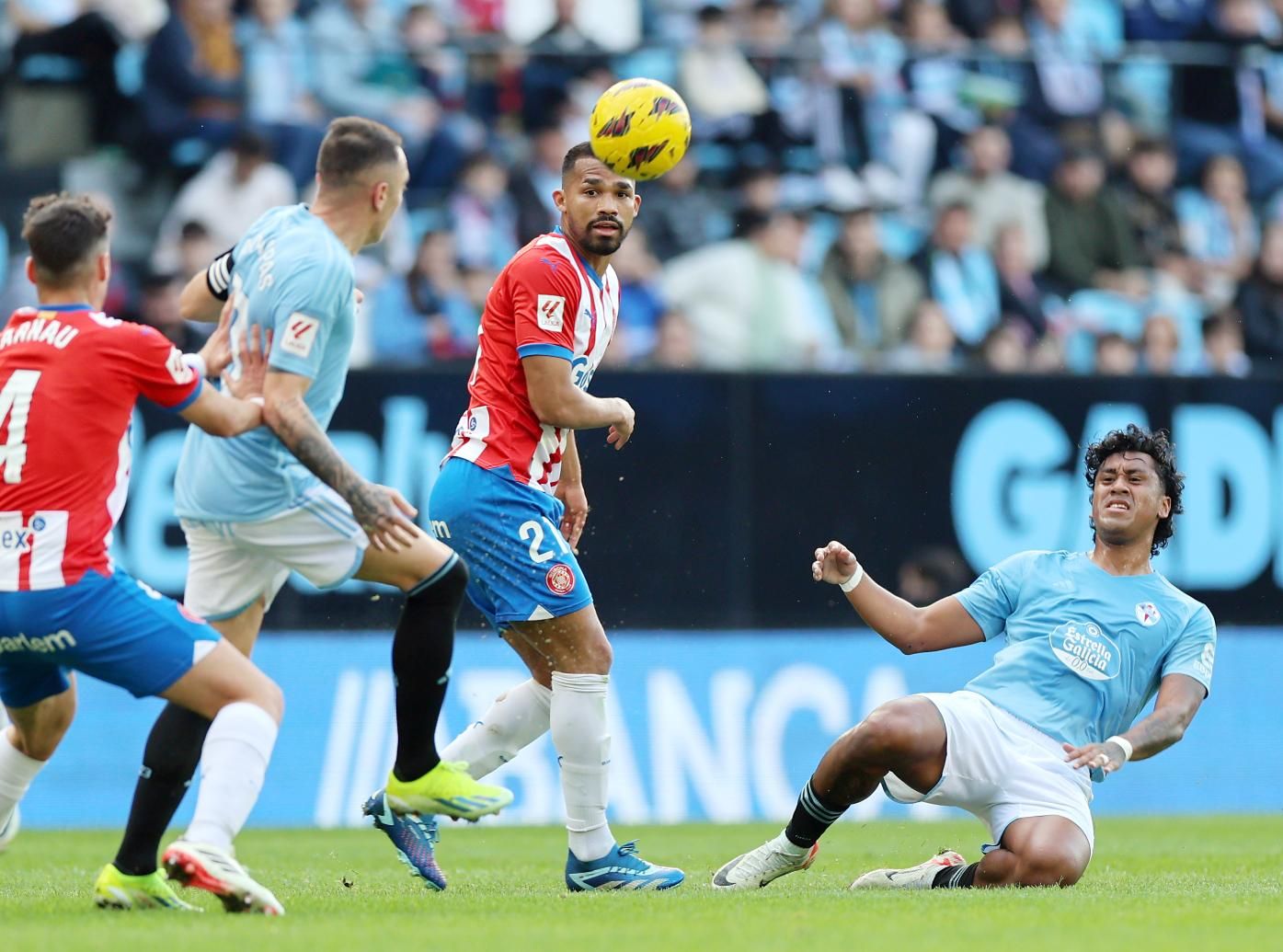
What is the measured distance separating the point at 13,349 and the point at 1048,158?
35.1ft

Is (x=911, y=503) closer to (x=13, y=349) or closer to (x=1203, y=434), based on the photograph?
(x=1203, y=434)

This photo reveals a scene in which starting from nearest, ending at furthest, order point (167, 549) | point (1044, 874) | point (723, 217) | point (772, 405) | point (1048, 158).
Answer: point (1044, 874)
point (167, 549)
point (772, 405)
point (723, 217)
point (1048, 158)

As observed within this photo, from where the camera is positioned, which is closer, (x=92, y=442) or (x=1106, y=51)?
(x=92, y=442)

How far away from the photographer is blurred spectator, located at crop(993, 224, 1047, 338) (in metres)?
14.3

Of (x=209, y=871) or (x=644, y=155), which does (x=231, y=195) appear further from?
(x=209, y=871)

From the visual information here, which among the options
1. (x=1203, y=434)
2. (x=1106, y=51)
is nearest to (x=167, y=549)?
(x=1203, y=434)

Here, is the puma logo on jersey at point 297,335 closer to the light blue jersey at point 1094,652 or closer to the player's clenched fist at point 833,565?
the player's clenched fist at point 833,565

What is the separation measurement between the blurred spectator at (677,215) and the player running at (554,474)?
20.3ft

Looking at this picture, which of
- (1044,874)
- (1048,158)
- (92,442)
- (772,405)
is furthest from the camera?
(1048,158)

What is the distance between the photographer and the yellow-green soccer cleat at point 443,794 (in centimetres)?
654

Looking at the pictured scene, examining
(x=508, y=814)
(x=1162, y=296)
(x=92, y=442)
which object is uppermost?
(x=1162, y=296)

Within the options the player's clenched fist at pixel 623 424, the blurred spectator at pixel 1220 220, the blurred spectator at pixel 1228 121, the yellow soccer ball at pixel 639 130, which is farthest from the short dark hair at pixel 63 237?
the blurred spectator at pixel 1228 121

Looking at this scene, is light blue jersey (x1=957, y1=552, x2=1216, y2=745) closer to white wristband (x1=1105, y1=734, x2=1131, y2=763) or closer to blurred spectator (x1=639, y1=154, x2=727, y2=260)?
white wristband (x1=1105, y1=734, x2=1131, y2=763)

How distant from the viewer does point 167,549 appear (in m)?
11.7
